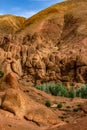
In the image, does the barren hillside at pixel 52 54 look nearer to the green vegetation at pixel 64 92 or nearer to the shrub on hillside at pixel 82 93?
the green vegetation at pixel 64 92

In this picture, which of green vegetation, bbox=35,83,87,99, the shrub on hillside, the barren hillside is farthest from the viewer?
the shrub on hillside

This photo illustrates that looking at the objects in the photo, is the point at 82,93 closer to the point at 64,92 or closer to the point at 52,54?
the point at 64,92

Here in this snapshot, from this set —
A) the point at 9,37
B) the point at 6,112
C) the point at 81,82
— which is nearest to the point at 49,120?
the point at 6,112

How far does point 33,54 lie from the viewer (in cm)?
6544

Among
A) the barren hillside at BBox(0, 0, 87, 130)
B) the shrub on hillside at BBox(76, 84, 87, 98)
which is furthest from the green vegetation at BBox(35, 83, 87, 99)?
the barren hillside at BBox(0, 0, 87, 130)

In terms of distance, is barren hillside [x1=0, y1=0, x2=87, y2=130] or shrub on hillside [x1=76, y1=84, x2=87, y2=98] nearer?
barren hillside [x1=0, y1=0, x2=87, y2=130]

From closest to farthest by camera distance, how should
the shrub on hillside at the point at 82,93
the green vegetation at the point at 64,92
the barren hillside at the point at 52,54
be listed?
the barren hillside at the point at 52,54 < the green vegetation at the point at 64,92 < the shrub on hillside at the point at 82,93

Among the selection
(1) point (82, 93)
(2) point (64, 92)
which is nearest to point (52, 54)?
(1) point (82, 93)

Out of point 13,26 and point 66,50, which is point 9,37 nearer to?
point 66,50

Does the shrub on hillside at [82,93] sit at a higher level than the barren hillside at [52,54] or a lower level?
lower

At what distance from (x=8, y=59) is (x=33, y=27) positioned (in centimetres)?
1280

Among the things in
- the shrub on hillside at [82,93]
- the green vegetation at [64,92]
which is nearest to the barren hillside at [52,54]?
the green vegetation at [64,92]

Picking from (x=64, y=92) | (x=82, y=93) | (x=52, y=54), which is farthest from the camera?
(x=52, y=54)

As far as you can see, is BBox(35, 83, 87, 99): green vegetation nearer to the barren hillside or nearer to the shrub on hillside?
the shrub on hillside
